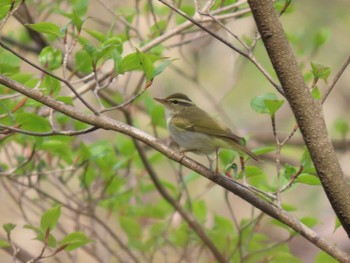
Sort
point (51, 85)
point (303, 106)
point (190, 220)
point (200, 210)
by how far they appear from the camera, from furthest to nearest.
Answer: point (200, 210)
point (190, 220)
point (51, 85)
point (303, 106)

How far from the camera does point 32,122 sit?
2.37m

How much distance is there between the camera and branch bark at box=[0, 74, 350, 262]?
1802 mm

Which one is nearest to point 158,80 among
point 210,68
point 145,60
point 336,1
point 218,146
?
point 210,68

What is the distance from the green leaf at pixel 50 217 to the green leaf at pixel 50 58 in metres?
0.68

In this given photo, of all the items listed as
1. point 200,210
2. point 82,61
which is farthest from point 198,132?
point 200,210

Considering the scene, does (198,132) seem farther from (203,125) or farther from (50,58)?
(50,58)

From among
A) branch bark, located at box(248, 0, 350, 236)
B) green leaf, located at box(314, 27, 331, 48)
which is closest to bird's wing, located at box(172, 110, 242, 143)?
branch bark, located at box(248, 0, 350, 236)

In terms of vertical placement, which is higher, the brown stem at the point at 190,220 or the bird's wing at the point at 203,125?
the bird's wing at the point at 203,125

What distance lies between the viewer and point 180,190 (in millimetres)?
3365

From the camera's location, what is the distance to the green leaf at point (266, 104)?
2.07 meters

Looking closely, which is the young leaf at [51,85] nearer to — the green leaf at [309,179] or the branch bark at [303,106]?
the branch bark at [303,106]

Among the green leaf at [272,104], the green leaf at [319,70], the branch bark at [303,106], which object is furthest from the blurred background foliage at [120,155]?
the branch bark at [303,106]

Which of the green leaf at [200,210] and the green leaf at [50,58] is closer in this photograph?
the green leaf at [50,58]

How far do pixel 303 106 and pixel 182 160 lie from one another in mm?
391
